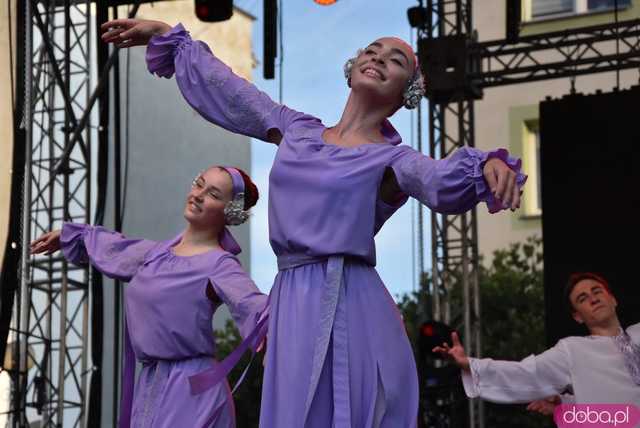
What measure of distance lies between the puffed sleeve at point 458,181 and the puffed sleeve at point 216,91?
0.59 metres

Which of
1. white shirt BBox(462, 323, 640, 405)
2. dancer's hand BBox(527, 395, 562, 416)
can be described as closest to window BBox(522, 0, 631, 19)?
white shirt BBox(462, 323, 640, 405)

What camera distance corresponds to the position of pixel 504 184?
273 cm

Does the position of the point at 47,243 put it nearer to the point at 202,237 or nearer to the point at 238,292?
the point at 202,237

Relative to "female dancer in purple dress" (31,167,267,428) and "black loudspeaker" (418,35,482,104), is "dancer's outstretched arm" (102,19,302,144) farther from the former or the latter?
"black loudspeaker" (418,35,482,104)

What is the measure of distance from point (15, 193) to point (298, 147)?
3780 millimetres

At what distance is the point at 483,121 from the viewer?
63.4 feet

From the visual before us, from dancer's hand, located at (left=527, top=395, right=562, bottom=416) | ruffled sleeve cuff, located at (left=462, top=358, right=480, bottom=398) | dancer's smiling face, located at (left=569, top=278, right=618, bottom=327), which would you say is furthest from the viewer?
dancer's smiling face, located at (left=569, top=278, right=618, bottom=327)

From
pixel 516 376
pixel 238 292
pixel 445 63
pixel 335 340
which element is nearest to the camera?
pixel 335 340

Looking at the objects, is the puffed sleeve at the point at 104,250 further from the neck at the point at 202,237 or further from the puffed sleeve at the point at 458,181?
the puffed sleeve at the point at 458,181

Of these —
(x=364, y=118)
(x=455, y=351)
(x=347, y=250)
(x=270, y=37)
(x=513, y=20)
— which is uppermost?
(x=513, y=20)

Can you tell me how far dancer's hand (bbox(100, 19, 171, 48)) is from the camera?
3490 millimetres

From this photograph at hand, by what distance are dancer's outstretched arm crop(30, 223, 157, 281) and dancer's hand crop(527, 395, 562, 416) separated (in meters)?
2.06

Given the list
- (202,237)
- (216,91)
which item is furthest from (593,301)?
(216,91)

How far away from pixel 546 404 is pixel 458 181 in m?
3.20
